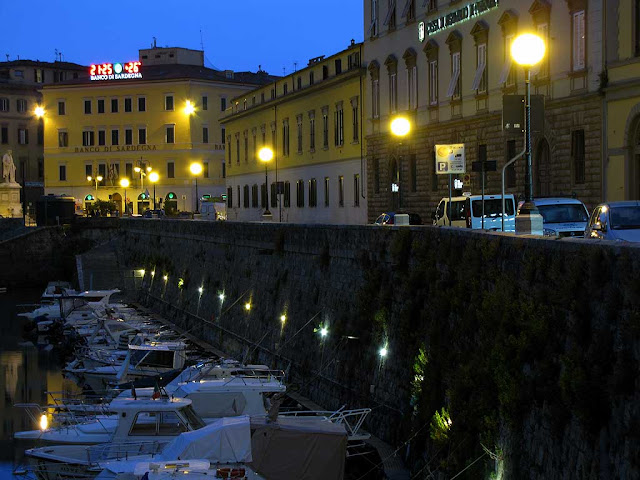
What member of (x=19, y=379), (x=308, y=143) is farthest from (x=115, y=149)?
(x=19, y=379)

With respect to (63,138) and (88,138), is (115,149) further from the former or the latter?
(63,138)

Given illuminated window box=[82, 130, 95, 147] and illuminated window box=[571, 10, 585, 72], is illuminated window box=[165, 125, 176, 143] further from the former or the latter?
illuminated window box=[571, 10, 585, 72]

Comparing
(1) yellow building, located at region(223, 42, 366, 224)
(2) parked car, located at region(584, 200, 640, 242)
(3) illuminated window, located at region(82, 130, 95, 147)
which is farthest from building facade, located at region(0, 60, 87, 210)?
(2) parked car, located at region(584, 200, 640, 242)

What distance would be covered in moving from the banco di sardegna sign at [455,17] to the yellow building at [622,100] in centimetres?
893

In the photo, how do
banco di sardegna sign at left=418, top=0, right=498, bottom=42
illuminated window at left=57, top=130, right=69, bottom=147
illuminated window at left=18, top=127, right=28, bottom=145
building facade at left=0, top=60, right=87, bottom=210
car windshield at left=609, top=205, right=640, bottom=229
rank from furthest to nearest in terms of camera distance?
illuminated window at left=18, top=127, right=28, bottom=145 → building facade at left=0, top=60, right=87, bottom=210 → illuminated window at left=57, top=130, right=69, bottom=147 → banco di sardegna sign at left=418, top=0, right=498, bottom=42 → car windshield at left=609, top=205, right=640, bottom=229

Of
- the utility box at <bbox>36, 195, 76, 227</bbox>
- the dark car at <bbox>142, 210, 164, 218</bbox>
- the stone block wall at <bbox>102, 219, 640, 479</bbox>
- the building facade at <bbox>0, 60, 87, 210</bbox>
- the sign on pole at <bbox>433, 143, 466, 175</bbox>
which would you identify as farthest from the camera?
the building facade at <bbox>0, 60, 87, 210</bbox>

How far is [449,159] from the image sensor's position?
2947 centimetres

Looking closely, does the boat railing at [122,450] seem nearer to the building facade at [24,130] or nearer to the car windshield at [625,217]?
the car windshield at [625,217]

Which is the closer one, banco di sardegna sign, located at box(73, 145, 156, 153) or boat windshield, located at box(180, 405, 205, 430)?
boat windshield, located at box(180, 405, 205, 430)

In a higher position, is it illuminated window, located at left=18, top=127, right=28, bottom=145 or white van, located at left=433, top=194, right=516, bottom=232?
illuminated window, located at left=18, top=127, right=28, bottom=145

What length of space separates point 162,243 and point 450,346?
43.3 meters

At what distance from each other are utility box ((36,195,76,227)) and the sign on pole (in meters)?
60.9

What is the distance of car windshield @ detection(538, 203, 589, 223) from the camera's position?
30.8 meters

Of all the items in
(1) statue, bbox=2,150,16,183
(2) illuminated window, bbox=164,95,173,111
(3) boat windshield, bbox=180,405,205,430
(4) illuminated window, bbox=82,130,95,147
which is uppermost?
(2) illuminated window, bbox=164,95,173,111
